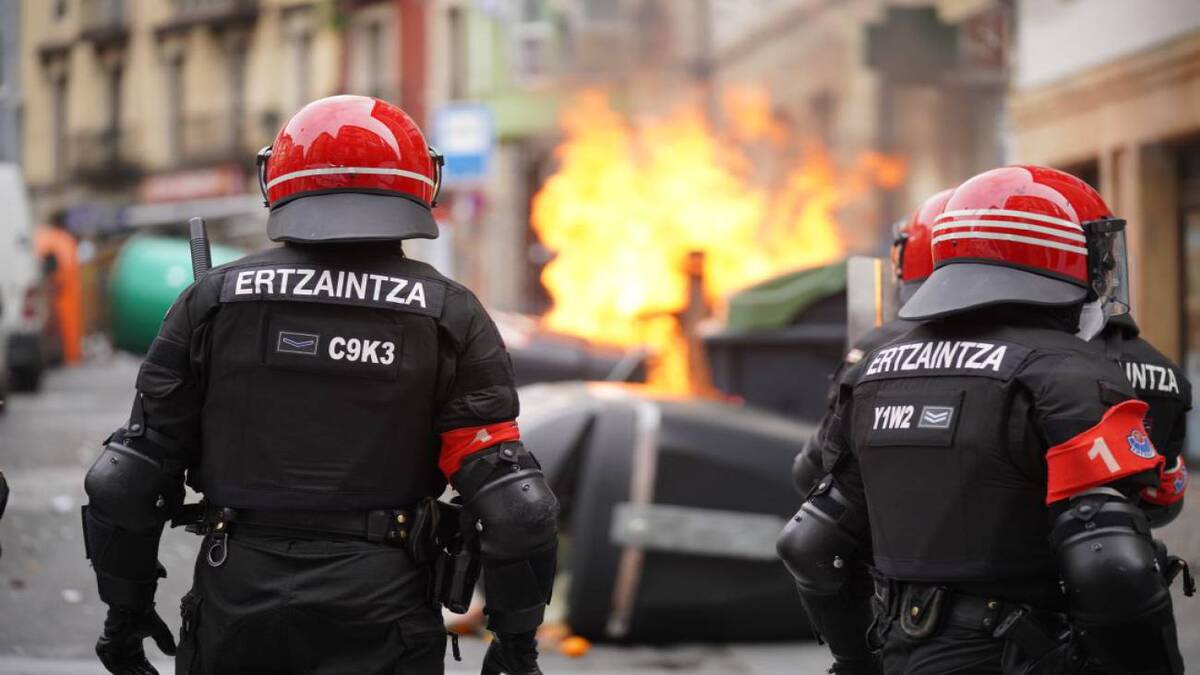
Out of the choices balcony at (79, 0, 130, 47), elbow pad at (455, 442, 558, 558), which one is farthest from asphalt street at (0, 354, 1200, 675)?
balcony at (79, 0, 130, 47)

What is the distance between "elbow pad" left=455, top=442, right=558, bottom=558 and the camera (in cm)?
332

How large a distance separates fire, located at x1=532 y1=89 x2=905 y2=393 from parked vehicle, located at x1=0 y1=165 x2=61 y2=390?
4836mm

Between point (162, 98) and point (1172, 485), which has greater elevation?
point (162, 98)

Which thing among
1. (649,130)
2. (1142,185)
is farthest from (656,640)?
(649,130)

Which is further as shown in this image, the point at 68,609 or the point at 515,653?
the point at 68,609

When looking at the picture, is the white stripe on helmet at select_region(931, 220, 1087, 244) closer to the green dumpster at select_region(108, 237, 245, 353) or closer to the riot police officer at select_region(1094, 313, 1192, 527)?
the riot police officer at select_region(1094, 313, 1192, 527)

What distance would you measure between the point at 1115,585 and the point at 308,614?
4.83ft

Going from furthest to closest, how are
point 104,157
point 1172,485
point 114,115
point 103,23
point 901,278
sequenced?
point 114,115
point 104,157
point 103,23
point 901,278
point 1172,485

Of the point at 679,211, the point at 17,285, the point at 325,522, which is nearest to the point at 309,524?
the point at 325,522

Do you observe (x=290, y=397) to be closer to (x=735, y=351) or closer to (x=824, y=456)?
(x=824, y=456)

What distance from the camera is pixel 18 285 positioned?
15.1 meters

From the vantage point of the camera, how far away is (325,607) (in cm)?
320

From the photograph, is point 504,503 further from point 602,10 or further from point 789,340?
point 602,10

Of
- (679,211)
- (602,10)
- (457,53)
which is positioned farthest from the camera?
(457,53)
